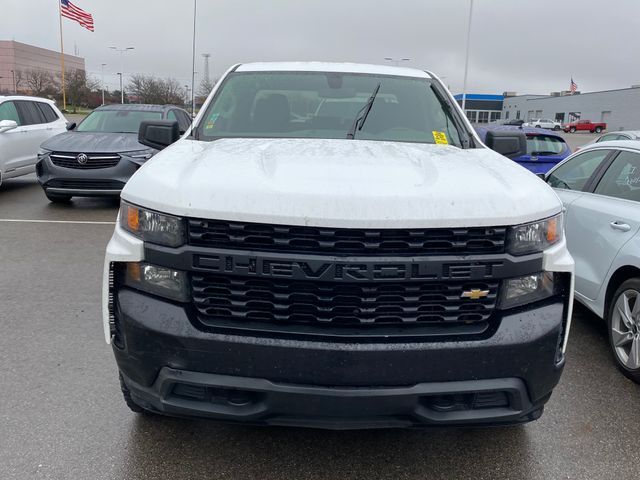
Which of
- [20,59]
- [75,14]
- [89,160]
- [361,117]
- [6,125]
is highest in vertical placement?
[20,59]

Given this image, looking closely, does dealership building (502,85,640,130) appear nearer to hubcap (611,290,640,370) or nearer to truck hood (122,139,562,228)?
hubcap (611,290,640,370)

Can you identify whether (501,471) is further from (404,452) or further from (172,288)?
(172,288)

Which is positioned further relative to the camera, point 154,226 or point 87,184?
point 87,184

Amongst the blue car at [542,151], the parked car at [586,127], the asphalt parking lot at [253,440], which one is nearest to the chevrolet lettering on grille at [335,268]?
the asphalt parking lot at [253,440]

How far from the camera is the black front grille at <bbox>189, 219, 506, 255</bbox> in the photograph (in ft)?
7.00

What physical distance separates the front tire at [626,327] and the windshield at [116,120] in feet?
27.7

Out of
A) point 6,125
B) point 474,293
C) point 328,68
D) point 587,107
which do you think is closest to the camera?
point 474,293

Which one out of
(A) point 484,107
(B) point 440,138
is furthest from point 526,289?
(A) point 484,107

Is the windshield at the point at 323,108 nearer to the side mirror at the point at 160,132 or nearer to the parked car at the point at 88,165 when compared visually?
the side mirror at the point at 160,132

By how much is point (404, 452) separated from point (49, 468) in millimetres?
1728

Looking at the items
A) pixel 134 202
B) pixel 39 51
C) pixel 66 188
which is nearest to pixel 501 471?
pixel 134 202

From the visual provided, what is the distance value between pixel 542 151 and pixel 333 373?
967 cm

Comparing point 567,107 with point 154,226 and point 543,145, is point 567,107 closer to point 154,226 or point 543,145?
point 543,145

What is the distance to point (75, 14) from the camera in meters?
34.0
